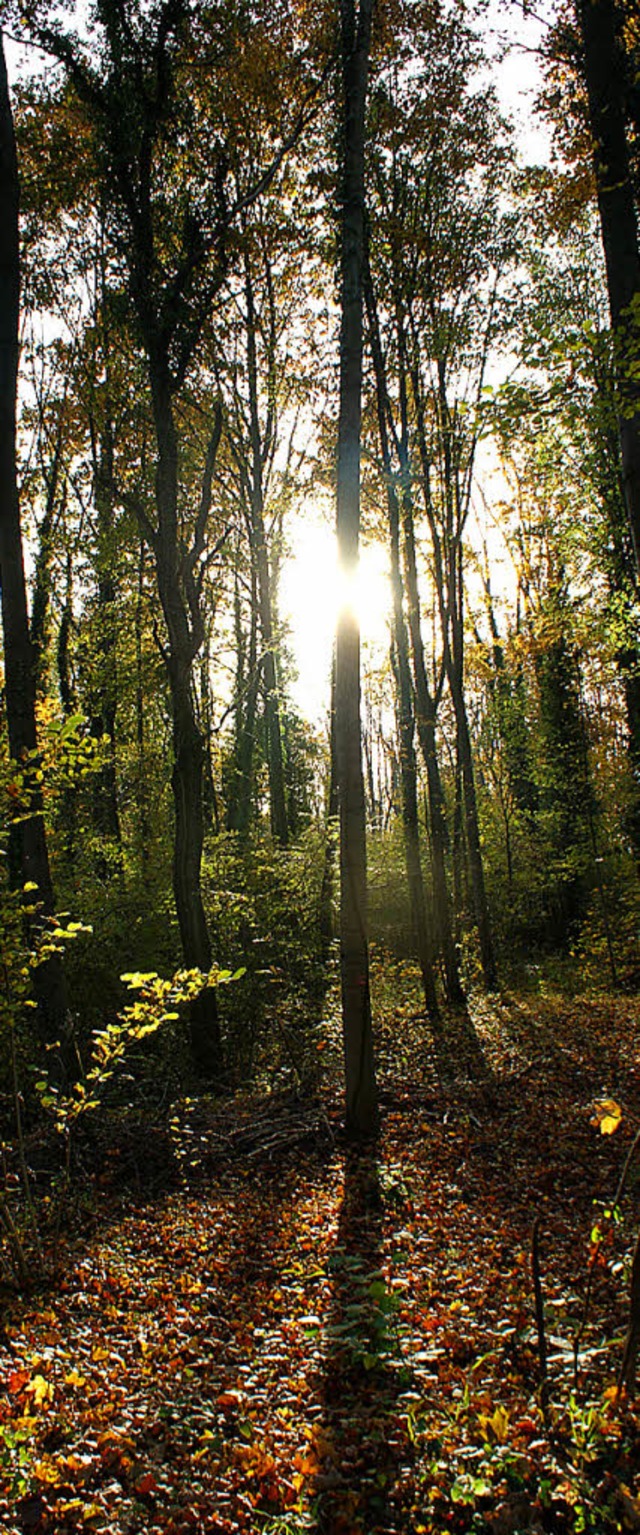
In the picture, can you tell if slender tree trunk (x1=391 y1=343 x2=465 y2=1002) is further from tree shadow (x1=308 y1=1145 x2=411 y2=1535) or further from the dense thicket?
tree shadow (x1=308 y1=1145 x2=411 y2=1535)

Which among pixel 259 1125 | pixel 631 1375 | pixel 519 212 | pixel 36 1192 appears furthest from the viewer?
pixel 519 212

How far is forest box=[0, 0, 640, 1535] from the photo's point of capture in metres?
3.01

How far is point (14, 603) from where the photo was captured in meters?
7.55

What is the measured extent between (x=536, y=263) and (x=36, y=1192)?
1412 centimetres

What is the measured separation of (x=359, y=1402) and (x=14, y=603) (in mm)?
6881

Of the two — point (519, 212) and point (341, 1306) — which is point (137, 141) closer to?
point (519, 212)

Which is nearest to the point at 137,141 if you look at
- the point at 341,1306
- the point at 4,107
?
the point at 4,107

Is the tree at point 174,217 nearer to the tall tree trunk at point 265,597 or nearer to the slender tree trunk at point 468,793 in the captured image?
the slender tree trunk at point 468,793

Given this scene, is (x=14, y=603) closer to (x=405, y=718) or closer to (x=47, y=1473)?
(x=47, y=1473)

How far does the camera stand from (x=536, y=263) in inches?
483

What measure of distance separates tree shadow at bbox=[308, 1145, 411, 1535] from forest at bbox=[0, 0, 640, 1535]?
19mm

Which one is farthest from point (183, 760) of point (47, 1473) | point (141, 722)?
point (141, 722)

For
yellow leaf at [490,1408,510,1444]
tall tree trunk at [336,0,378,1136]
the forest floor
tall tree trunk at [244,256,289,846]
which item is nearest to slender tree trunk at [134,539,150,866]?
tall tree trunk at [244,256,289,846]

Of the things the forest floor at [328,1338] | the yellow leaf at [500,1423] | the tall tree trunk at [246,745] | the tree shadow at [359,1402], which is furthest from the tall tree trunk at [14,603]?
the tall tree trunk at [246,745]
